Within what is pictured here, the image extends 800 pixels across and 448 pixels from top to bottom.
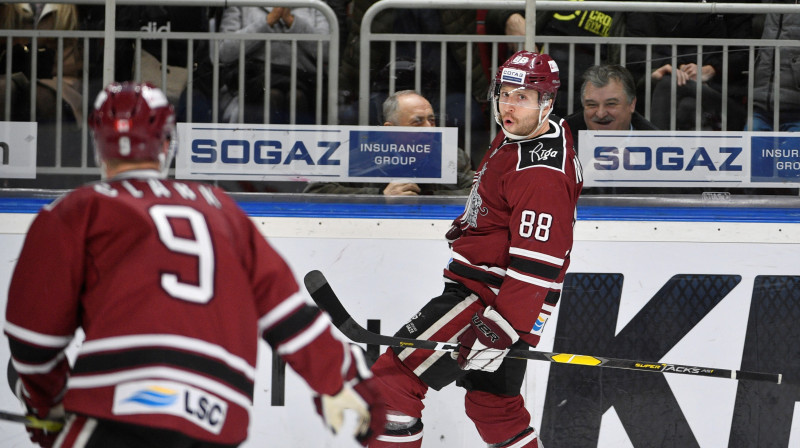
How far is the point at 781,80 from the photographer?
3705 mm

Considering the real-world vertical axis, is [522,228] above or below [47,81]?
below

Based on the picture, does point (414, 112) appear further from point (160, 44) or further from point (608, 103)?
point (160, 44)

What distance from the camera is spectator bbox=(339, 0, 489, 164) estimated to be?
12.1 feet

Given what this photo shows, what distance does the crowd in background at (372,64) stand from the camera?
366 cm

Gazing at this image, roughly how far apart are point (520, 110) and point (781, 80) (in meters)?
1.16

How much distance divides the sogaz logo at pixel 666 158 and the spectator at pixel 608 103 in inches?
3.2

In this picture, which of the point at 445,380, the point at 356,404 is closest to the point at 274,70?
the point at 445,380

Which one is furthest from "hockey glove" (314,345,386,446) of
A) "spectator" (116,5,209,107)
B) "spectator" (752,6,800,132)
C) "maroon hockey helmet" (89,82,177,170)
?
"spectator" (752,6,800,132)

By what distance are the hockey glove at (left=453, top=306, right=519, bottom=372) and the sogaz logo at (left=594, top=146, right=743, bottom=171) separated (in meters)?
0.92

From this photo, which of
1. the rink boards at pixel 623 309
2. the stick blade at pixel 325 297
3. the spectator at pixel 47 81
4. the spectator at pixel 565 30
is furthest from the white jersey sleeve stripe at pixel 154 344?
the spectator at pixel 565 30

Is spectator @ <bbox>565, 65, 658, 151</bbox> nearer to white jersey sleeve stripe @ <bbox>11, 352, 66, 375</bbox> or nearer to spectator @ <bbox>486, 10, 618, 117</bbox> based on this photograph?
spectator @ <bbox>486, 10, 618, 117</bbox>

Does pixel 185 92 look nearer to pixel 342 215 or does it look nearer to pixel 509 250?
pixel 342 215

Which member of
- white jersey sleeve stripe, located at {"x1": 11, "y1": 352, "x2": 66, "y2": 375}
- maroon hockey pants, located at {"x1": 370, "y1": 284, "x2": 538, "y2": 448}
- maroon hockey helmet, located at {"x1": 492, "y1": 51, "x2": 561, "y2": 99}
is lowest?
maroon hockey pants, located at {"x1": 370, "y1": 284, "x2": 538, "y2": 448}

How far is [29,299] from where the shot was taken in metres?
1.85
